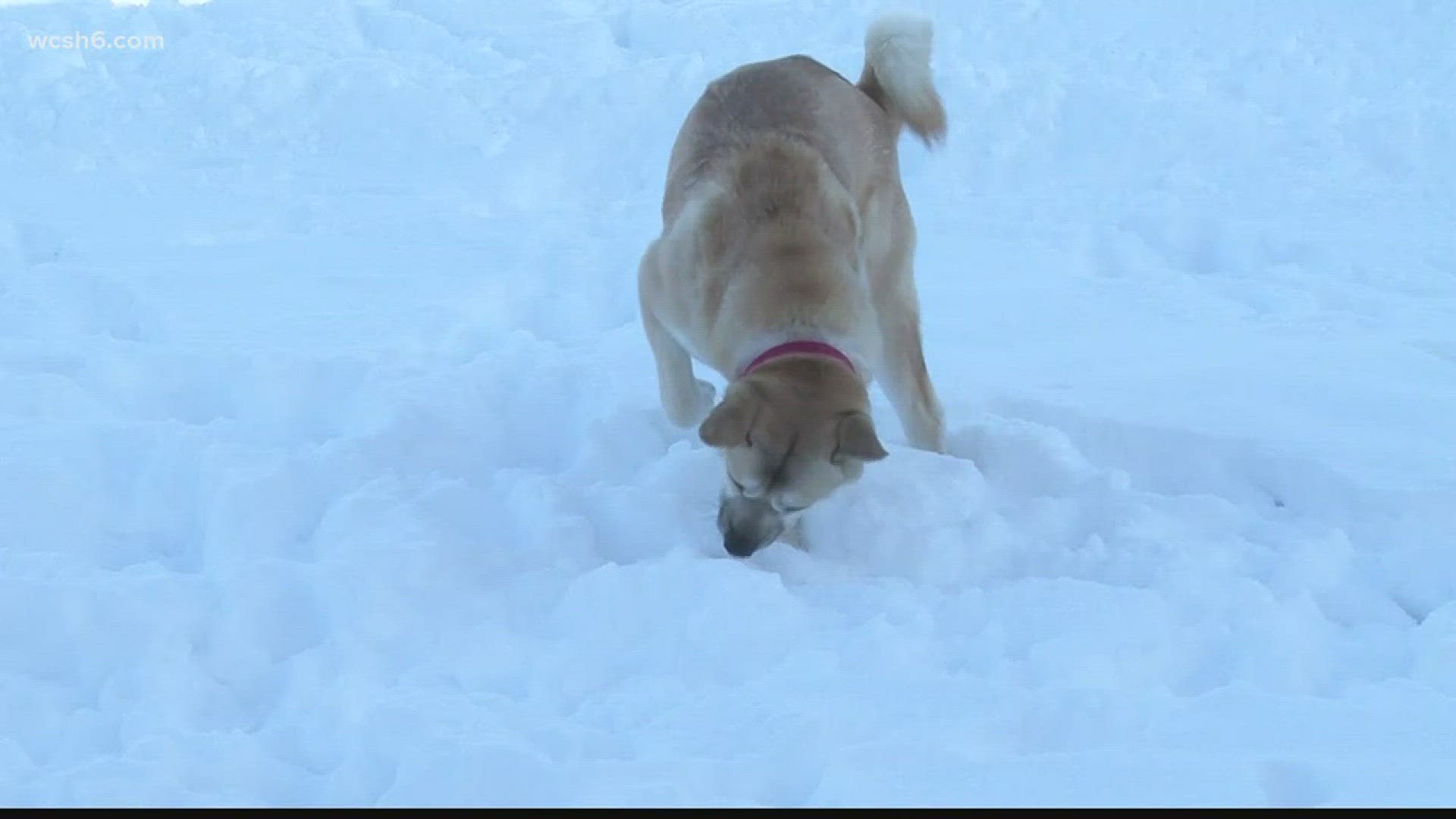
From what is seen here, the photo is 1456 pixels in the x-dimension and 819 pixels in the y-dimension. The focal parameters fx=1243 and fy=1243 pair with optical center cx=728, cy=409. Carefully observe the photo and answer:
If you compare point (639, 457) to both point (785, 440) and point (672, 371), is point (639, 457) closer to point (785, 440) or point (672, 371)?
point (672, 371)

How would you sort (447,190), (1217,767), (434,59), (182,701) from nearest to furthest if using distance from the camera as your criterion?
(1217,767) < (182,701) < (447,190) < (434,59)

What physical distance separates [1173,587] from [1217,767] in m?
0.87

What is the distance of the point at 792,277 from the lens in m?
3.84

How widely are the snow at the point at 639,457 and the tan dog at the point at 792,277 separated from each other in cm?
30

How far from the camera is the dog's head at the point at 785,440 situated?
3.46 m

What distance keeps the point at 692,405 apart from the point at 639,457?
0.27 metres

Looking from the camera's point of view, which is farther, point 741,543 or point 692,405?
point 692,405

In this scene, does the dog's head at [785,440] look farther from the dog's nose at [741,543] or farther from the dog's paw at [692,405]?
the dog's paw at [692,405]

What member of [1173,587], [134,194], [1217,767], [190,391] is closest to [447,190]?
[134,194]

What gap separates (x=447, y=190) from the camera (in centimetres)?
702

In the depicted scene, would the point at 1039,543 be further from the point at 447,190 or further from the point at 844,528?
the point at 447,190

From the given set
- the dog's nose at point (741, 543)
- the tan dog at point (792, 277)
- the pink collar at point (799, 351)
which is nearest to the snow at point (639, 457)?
the dog's nose at point (741, 543)

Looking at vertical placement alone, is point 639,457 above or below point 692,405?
below

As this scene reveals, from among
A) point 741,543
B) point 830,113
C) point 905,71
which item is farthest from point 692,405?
point 905,71
